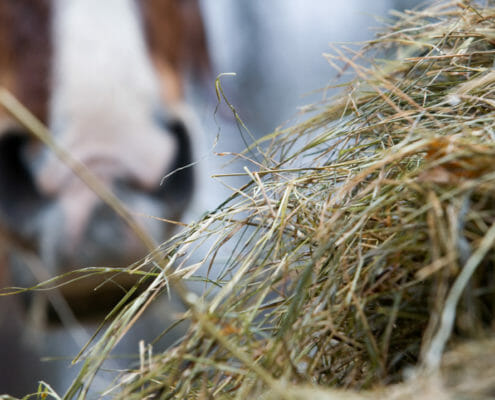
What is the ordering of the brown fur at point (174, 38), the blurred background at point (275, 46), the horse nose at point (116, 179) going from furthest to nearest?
the blurred background at point (275, 46), the brown fur at point (174, 38), the horse nose at point (116, 179)

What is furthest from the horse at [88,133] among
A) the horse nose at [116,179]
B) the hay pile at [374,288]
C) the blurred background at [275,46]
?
the hay pile at [374,288]

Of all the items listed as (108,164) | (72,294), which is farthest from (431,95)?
(72,294)

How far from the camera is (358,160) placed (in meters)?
0.34

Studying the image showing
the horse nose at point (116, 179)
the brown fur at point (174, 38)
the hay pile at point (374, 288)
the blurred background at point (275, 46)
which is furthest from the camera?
the blurred background at point (275, 46)

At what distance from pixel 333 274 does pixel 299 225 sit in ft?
0.16

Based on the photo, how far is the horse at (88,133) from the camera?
3.02 ft

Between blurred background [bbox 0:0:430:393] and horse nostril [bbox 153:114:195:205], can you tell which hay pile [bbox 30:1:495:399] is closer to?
horse nostril [bbox 153:114:195:205]

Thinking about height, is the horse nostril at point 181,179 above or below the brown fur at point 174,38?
below

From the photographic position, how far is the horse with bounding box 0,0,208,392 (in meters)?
0.92

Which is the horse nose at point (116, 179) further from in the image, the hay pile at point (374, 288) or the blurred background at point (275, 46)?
the hay pile at point (374, 288)

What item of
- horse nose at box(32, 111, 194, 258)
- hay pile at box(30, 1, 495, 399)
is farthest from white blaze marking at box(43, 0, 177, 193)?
hay pile at box(30, 1, 495, 399)

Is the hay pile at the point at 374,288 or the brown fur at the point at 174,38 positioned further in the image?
the brown fur at the point at 174,38

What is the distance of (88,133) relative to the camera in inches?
36.9

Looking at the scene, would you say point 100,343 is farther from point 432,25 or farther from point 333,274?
point 432,25
